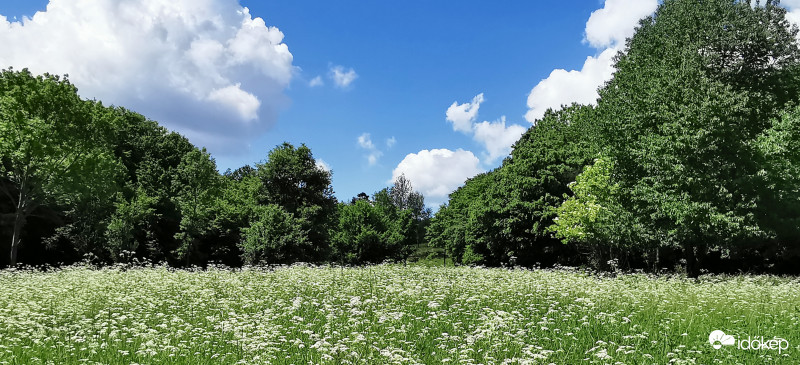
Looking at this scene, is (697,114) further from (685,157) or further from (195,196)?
(195,196)

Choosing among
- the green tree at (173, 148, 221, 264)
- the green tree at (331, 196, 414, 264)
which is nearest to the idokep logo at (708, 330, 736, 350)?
the green tree at (173, 148, 221, 264)

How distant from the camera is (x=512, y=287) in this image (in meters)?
14.2

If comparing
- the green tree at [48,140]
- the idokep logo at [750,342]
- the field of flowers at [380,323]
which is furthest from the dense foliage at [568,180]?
the idokep logo at [750,342]

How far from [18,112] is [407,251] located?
4055 centimetres

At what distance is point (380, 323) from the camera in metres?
9.60

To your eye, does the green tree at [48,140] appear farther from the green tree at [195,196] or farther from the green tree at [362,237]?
the green tree at [362,237]

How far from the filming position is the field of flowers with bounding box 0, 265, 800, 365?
7875 millimetres

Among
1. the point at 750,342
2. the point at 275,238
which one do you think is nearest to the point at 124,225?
the point at 275,238

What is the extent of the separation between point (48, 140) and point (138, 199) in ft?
32.0

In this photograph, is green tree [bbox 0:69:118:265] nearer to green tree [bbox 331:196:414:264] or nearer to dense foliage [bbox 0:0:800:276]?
dense foliage [bbox 0:0:800:276]

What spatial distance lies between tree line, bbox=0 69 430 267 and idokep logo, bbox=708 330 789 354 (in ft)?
99.8

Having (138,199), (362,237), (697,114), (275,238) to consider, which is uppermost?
(697,114)

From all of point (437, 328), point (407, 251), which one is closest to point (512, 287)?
point (437, 328)

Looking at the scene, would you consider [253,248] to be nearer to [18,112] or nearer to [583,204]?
[18,112]
